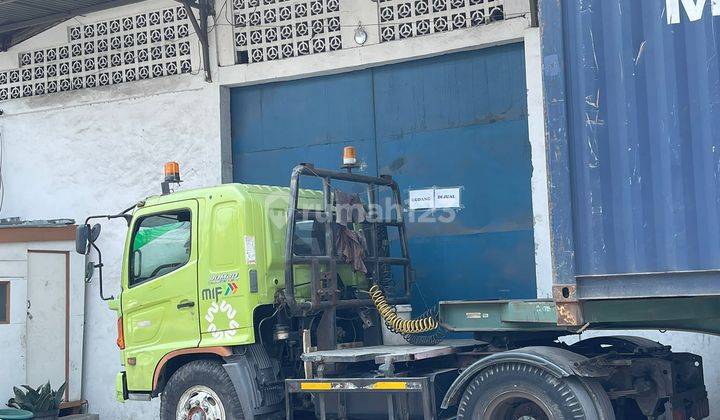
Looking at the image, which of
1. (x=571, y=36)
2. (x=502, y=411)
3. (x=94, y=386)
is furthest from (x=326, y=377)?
(x=94, y=386)

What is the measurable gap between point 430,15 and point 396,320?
419 cm

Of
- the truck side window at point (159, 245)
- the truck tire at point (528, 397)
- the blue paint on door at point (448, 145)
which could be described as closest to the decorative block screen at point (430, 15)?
the blue paint on door at point (448, 145)

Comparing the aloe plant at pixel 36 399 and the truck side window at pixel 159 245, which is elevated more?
the truck side window at pixel 159 245

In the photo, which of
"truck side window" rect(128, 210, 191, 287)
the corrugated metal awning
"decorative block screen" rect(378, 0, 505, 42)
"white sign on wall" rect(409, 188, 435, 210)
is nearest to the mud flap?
"truck side window" rect(128, 210, 191, 287)

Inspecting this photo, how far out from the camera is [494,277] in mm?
10734

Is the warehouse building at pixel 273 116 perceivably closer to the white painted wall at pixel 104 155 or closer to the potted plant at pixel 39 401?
the white painted wall at pixel 104 155

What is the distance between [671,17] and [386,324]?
11.9ft

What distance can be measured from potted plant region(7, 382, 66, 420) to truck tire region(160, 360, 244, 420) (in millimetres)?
3989

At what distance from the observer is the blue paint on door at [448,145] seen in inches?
419

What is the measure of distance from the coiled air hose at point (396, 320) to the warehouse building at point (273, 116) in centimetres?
197

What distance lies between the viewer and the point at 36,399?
11.9 metres

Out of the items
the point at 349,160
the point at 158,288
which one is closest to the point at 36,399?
the point at 158,288

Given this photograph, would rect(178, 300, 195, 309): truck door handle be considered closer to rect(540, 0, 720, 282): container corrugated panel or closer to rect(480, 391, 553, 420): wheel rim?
rect(480, 391, 553, 420): wheel rim

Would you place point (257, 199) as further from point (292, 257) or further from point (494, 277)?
point (494, 277)
